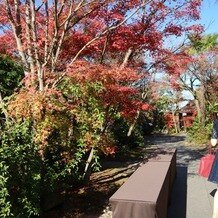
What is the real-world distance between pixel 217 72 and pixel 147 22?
13944 mm

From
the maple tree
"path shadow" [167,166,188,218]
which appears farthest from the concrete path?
the maple tree

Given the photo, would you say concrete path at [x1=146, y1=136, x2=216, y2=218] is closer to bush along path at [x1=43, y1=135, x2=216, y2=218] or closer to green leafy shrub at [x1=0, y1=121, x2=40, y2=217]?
bush along path at [x1=43, y1=135, x2=216, y2=218]

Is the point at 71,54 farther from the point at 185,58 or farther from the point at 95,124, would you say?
the point at 185,58

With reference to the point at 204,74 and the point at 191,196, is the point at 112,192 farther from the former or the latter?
the point at 204,74

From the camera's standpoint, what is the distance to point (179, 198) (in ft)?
23.8

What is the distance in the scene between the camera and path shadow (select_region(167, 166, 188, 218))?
20.6 feet

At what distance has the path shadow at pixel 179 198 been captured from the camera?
6270 mm

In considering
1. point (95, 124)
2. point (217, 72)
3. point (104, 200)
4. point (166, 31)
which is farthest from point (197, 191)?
point (217, 72)

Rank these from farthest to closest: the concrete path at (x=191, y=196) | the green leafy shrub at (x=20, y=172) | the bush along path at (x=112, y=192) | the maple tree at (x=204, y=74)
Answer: the maple tree at (x=204, y=74), the bush along path at (x=112, y=192), the concrete path at (x=191, y=196), the green leafy shrub at (x=20, y=172)

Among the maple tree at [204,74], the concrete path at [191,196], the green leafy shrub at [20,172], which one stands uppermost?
the maple tree at [204,74]

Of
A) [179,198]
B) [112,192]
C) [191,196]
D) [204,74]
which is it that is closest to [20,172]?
[112,192]

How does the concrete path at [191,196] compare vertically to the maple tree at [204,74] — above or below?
below

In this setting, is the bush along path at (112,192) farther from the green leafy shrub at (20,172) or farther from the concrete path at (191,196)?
the green leafy shrub at (20,172)

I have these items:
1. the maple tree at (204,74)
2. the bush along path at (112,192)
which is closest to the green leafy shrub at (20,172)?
the bush along path at (112,192)
